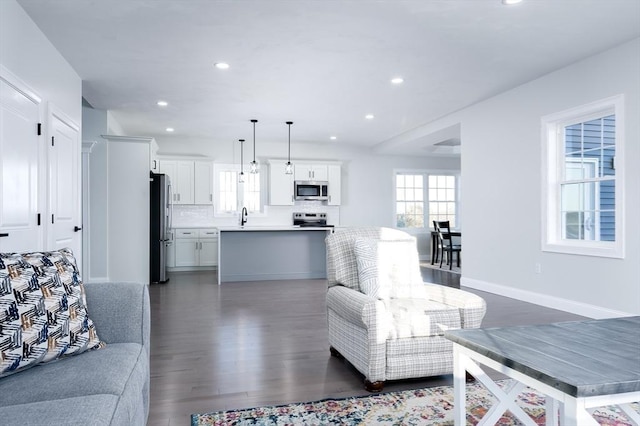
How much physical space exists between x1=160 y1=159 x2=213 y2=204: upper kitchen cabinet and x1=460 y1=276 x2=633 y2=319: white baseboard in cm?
534

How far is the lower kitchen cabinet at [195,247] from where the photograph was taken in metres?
8.48

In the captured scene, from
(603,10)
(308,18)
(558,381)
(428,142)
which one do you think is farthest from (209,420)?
(428,142)

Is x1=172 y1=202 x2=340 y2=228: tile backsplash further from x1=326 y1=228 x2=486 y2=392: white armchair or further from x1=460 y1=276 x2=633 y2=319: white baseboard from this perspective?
x1=326 y1=228 x2=486 y2=392: white armchair

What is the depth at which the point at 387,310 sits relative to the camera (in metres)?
2.59

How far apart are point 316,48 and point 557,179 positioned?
10.3 feet

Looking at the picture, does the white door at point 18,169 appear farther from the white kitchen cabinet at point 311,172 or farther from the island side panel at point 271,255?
the white kitchen cabinet at point 311,172

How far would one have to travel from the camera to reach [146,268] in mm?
6719

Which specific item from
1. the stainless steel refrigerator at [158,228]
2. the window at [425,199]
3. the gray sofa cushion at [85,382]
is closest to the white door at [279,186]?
the stainless steel refrigerator at [158,228]

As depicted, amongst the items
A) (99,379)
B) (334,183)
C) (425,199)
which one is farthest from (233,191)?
(99,379)

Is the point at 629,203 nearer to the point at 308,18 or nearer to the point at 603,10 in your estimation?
the point at 603,10

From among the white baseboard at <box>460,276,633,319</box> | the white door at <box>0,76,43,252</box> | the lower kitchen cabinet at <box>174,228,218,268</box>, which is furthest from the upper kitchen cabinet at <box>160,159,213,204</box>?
the white baseboard at <box>460,276,633,319</box>

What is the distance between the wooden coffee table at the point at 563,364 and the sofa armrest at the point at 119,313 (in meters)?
1.38

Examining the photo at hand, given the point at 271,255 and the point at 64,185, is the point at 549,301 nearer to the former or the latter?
the point at 271,255

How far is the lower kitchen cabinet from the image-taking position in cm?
848
